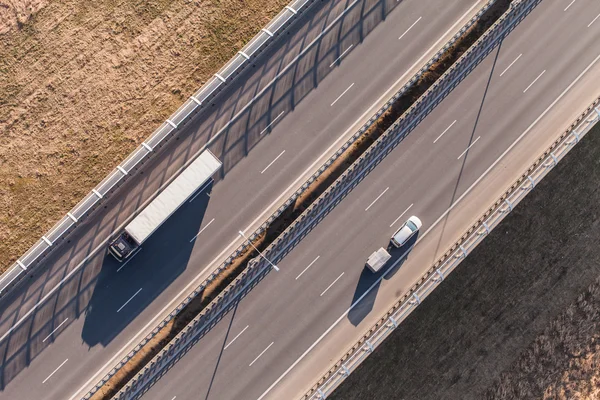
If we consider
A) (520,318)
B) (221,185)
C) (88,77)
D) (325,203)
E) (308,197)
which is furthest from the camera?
(520,318)

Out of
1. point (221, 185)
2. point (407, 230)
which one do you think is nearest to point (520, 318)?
point (407, 230)

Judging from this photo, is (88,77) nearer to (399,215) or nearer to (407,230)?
(399,215)

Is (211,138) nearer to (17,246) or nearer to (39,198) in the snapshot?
(39,198)

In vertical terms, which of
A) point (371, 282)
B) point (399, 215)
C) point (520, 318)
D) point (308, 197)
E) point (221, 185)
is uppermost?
point (221, 185)

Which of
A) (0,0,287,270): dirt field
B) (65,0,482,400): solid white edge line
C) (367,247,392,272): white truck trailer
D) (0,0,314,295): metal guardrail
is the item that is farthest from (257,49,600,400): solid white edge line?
(0,0,287,270): dirt field

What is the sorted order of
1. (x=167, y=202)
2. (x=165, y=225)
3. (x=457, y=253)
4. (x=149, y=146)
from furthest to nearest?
(x=165, y=225) → (x=457, y=253) → (x=149, y=146) → (x=167, y=202)

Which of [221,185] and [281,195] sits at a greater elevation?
[221,185]

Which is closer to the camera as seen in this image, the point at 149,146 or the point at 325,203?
the point at 149,146
